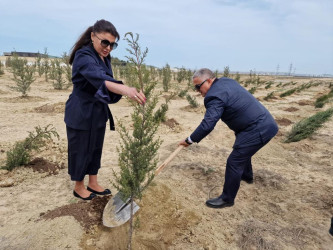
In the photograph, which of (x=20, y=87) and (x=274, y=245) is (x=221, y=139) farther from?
(x=20, y=87)

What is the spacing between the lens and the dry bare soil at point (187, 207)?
258cm

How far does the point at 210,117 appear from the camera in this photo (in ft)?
8.99

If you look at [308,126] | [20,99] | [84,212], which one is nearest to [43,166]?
[84,212]

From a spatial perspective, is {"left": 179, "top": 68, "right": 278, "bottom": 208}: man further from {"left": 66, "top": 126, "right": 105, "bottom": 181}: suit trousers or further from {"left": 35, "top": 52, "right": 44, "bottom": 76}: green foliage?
{"left": 35, "top": 52, "right": 44, "bottom": 76}: green foliage

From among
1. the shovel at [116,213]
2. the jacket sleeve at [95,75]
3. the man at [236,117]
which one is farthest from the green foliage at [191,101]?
the jacket sleeve at [95,75]

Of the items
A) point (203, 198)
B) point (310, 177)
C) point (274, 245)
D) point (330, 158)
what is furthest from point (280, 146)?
point (274, 245)

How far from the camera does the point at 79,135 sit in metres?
2.66

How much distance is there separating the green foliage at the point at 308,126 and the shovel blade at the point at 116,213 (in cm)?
480

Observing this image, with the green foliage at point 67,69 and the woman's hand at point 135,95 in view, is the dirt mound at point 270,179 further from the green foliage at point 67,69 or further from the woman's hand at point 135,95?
the green foliage at point 67,69

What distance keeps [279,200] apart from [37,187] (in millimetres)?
3472

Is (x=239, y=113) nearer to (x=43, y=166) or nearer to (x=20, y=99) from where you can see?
(x=43, y=166)

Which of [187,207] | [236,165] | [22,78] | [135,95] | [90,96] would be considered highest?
[135,95]

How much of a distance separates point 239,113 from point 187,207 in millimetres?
1361

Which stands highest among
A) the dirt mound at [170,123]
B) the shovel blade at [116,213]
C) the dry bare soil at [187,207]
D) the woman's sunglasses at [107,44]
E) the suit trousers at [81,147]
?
the woman's sunglasses at [107,44]
